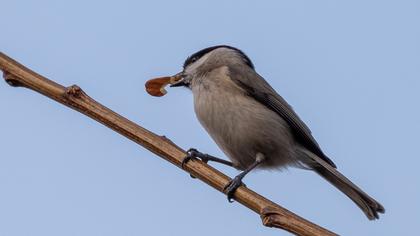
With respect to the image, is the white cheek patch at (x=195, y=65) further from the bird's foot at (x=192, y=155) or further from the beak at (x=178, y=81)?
the bird's foot at (x=192, y=155)

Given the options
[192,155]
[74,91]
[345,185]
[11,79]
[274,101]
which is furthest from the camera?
[274,101]

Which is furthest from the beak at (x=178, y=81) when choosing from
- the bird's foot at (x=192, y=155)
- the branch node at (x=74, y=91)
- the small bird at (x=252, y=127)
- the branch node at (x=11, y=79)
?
the branch node at (x=11, y=79)

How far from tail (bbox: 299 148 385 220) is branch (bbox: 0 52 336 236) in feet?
4.28

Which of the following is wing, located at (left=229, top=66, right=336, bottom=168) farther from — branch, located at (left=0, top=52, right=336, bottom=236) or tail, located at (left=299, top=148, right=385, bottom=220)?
branch, located at (left=0, top=52, right=336, bottom=236)

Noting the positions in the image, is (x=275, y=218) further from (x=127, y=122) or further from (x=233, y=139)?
(x=233, y=139)

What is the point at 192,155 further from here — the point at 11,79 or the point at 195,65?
the point at 195,65

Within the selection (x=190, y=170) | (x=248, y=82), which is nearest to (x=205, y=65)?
(x=248, y=82)

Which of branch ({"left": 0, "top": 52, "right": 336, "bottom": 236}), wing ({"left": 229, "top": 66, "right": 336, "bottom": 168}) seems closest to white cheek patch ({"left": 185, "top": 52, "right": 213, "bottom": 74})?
wing ({"left": 229, "top": 66, "right": 336, "bottom": 168})

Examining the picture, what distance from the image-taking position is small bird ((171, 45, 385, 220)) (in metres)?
4.32

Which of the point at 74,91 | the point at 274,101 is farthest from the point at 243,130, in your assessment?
the point at 74,91

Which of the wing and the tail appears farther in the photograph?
the wing

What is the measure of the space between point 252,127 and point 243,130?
0.08 metres

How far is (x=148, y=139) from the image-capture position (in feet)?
8.70

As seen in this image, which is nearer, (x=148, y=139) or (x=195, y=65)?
(x=148, y=139)
